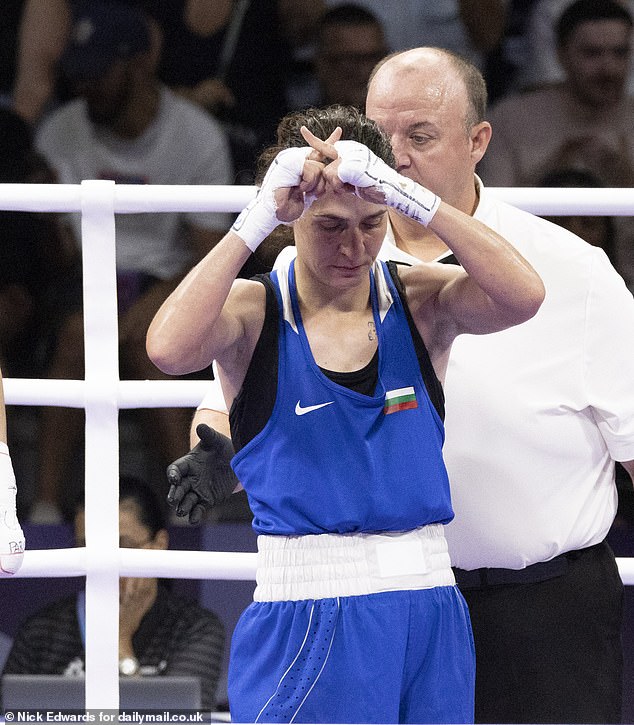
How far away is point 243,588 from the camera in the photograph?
3.28 metres

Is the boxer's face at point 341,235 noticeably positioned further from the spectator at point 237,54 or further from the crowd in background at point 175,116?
the spectator at point 237,54

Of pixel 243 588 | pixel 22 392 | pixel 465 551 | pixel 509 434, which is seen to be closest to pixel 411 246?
pixel 509 434

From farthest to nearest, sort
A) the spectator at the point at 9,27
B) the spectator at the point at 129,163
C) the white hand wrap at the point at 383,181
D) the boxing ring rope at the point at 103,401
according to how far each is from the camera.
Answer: the spectator at the point at 9,27, the spectator at the point at 129,163, the boxing ring rope at the point at 103,401, the white hand wrap at the point at 383,181

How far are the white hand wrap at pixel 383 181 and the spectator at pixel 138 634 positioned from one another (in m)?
1.51

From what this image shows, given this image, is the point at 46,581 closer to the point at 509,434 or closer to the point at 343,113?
the point at 509,434

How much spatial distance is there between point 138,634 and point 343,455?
1.49 metres

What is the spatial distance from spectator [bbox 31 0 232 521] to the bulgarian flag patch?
204cm

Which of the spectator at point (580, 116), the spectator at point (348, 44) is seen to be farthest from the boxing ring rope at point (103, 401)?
the spectator at point (348, 44)

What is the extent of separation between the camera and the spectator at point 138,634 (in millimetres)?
2908

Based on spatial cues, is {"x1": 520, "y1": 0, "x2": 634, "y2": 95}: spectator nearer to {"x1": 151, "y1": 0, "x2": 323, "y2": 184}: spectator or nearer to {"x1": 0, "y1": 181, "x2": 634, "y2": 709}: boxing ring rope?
{"x1": 151, "y1": 0, "x2": 323, "y2": 184}: spectator

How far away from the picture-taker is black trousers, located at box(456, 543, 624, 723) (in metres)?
2.13

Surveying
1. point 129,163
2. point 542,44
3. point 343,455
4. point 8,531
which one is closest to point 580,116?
point 542,44

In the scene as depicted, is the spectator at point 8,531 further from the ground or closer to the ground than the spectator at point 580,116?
closer to the ground

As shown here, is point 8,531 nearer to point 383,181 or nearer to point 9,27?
point 383,181
